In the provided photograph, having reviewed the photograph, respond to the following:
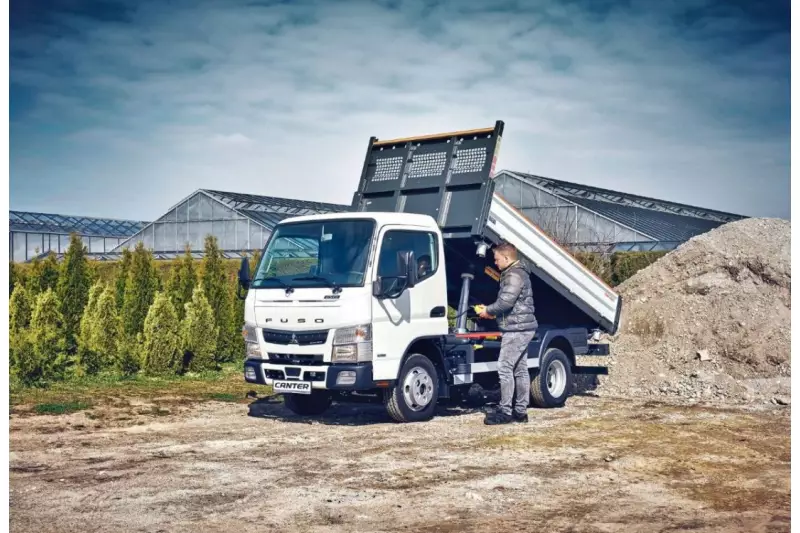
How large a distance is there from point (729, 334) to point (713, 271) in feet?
8.28

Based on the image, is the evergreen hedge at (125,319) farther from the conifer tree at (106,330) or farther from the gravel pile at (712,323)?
the gravel pile at (712,323)

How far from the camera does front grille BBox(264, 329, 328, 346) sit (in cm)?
994

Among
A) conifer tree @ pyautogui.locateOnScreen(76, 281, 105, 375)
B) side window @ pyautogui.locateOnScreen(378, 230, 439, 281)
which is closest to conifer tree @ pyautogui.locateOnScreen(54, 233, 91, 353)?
A: conifer tree @ pyautogui.locateOnScreen(76, 281, 105, 375)

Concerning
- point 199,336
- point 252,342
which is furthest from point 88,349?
point 252,342

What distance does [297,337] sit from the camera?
10086mm

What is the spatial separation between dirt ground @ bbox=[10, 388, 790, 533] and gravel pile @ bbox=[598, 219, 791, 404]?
2254 millimetres

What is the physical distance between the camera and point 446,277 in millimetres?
11258

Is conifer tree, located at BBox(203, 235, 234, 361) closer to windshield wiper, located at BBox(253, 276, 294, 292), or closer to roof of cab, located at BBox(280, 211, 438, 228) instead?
windshield wiper, located at BBox(253, 276, 294, 292)

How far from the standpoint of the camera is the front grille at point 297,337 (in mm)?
9938

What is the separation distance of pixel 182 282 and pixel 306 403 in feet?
27.0

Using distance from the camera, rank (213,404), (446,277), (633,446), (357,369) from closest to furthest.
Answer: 1. (633,446)
2. (357,369)
3. (446,277)
4. (213,404)

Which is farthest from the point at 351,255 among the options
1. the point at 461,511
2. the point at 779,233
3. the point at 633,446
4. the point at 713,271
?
the point at 779,233

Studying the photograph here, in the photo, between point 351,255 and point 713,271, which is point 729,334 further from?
point 351,255

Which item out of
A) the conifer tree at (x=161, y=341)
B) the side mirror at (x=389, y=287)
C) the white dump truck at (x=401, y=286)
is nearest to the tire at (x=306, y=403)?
the white dump truck at (x=401, y=286)
